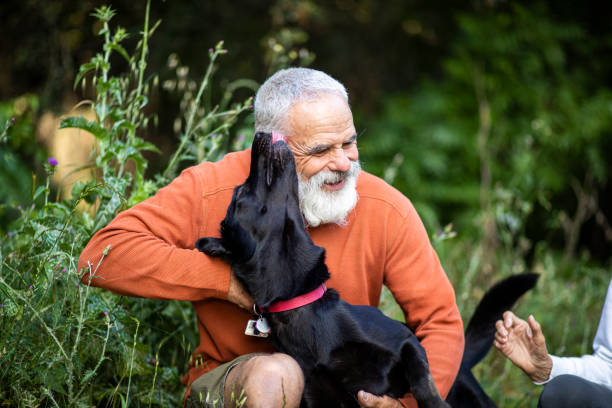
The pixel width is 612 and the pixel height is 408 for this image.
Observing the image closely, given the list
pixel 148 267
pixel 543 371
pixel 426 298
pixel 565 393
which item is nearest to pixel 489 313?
pixel 543 371

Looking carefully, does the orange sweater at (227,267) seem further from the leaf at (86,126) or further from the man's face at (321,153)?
the leaf at (86,126)

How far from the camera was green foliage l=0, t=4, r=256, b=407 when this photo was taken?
2125 mm

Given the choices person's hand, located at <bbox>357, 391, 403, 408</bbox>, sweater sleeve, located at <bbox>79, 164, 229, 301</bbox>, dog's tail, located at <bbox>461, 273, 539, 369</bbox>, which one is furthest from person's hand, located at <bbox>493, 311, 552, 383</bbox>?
sweater sleeve, located at <bbox>79, 164, 229, 301</bbox>

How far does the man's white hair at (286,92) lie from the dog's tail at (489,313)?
109 centimetres

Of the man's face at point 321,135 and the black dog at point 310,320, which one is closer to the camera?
the black dog at point 310,320

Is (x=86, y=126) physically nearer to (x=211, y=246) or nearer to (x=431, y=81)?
(x=211, y=246)

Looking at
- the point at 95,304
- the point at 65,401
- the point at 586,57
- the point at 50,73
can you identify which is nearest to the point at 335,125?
the point at 95,304

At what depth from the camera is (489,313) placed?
2.71 metres

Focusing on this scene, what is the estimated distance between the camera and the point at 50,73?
539cm

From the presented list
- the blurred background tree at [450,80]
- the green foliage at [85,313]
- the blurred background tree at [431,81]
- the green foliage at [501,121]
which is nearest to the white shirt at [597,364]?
the green foliage at [85,313]

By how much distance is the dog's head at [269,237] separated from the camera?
2197 mm

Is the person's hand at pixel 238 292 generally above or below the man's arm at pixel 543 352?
above

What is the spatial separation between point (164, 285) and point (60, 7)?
404 cm

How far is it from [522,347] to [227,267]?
50.3 inches
